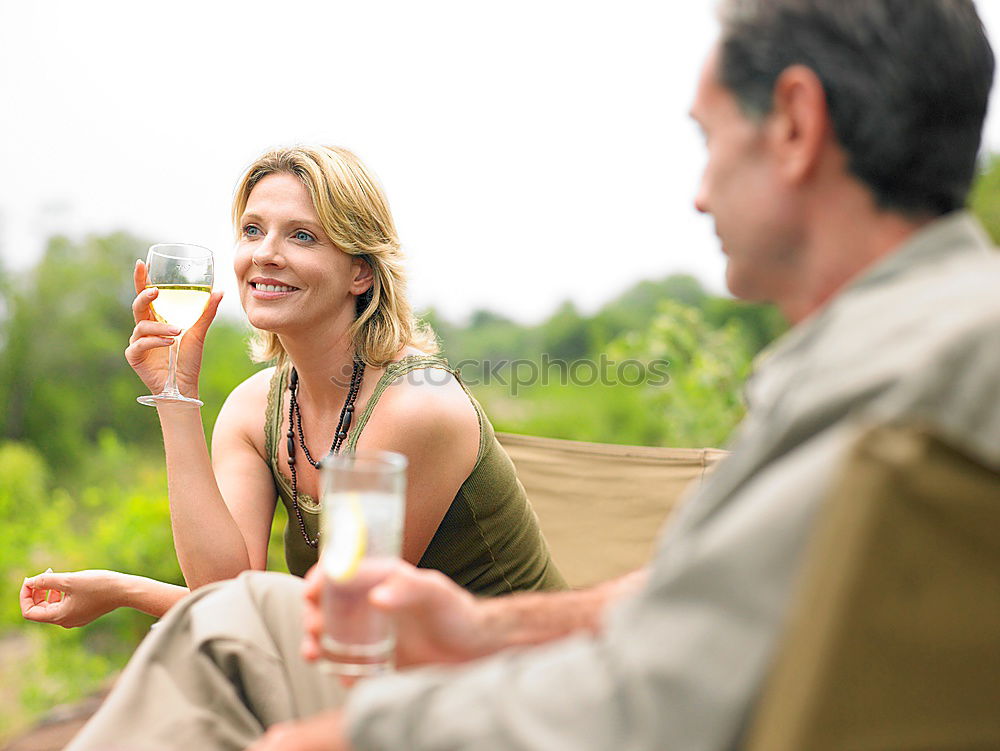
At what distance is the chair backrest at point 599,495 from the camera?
2.95m

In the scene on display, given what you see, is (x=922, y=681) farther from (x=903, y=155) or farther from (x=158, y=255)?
(x=158, y=255)

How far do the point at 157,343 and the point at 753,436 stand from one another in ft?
5.74

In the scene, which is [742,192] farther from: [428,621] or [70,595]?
[70,595]

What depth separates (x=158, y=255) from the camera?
2.29 m

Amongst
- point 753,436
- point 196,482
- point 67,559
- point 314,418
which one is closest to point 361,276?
point 314,418

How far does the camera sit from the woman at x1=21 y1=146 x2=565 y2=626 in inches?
88.7

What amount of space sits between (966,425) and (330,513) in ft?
2.15

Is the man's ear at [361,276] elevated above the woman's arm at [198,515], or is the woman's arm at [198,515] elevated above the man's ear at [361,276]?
the man's ear at [361,276]

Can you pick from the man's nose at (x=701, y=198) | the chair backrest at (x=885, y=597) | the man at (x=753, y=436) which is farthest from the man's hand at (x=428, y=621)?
the man's nose at (x=701, y=198)

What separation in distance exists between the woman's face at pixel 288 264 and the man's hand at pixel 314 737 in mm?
1565

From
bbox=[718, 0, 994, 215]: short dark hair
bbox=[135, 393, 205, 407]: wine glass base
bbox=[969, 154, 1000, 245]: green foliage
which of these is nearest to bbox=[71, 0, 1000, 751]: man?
bbox=[718, 0, 994, 215]: short dark hair

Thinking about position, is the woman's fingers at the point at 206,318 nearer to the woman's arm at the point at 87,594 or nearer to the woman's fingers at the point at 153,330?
the woman's fingers at the point at 153,330

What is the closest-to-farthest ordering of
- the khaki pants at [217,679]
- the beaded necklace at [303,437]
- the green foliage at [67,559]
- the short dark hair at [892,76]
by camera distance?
1. the short dark hair at [892,76]
2. the khaki pants at [217,679]
3. the beaded necklace at [303,437]
4. the green foliage at [67,559]

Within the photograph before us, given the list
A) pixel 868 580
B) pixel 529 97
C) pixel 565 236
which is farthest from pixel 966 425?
pixel 529 97
